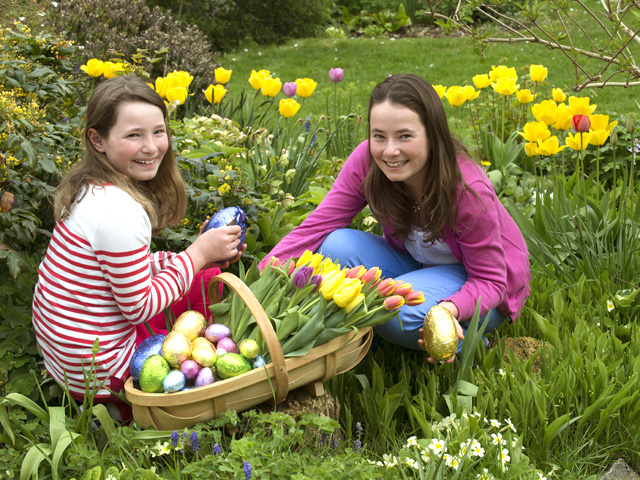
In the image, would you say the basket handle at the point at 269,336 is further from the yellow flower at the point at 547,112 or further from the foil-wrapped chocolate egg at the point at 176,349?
the yellow flower at the point at 547,112

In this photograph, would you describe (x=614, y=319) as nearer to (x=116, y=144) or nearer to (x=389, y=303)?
(x=389, y=303)

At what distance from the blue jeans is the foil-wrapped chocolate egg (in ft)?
1.87

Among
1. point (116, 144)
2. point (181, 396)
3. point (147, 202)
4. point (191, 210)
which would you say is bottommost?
point (181, 396)

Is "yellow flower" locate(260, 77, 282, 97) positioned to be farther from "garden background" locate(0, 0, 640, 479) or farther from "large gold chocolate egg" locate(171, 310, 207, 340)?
"large gold chocolate egg" locate(171, 310, 207, 340)

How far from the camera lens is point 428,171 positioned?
2.07 metres

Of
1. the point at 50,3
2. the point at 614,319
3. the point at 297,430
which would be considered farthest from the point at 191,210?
the point at 50,3

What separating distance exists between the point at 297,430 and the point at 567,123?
1.83 m

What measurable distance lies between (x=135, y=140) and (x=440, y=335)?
3.45 ft

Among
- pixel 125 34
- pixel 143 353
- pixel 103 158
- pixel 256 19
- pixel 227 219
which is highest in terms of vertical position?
pixel 256 19

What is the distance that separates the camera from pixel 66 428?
165 cm

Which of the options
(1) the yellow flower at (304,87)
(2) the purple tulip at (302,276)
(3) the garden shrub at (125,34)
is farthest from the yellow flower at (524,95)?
(3) the garden shrub at (125,34)

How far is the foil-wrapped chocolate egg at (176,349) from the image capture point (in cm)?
158

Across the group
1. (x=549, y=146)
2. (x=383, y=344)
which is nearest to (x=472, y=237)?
(x=383, y=344)

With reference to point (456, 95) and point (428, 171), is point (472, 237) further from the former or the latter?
point (456, 95)
